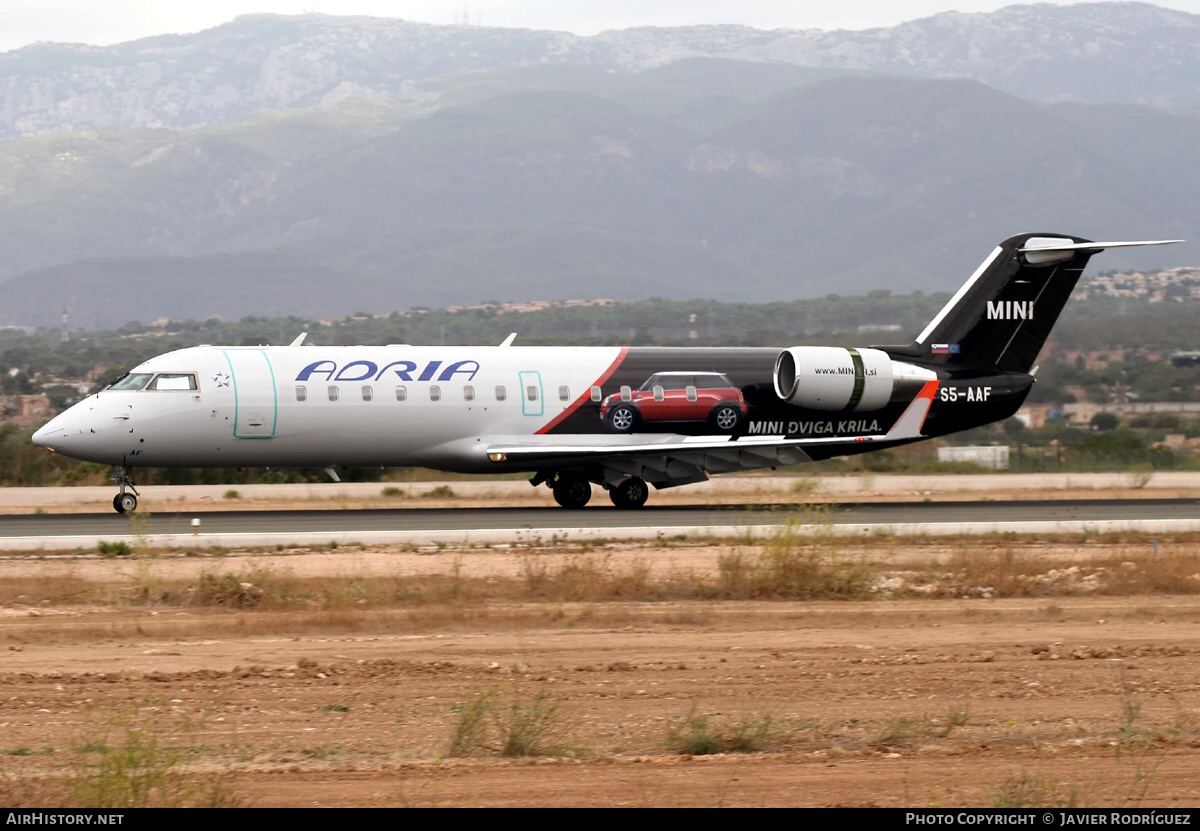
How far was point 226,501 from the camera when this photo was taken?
33.7 metres

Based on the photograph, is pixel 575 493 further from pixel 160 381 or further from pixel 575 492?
pixel 160 381

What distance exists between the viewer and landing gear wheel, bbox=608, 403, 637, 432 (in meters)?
30.1

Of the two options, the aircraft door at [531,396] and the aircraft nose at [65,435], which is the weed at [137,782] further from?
the aircraft door at [531,396]

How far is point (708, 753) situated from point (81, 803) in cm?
422

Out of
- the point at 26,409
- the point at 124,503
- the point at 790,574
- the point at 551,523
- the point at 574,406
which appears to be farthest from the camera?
the point at 26,409

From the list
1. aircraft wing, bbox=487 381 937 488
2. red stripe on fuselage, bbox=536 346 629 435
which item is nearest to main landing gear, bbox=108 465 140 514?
aircraft wing, bbox=487 381 937 488

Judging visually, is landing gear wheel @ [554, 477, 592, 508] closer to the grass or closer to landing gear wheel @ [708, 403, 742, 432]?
landing gear wheel @ [708, 403, 742, 432]

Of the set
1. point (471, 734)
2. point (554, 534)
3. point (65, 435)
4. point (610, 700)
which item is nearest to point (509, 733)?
point (471, 734)

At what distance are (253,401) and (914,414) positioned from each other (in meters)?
14.6

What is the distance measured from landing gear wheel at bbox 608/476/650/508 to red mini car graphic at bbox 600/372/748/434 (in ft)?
3.80

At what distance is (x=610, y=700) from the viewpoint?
12086 mm

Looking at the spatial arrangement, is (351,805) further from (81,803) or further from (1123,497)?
(1123,497)

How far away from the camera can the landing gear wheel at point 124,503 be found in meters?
28.4

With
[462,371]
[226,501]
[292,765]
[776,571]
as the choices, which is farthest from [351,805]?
[226,501]
